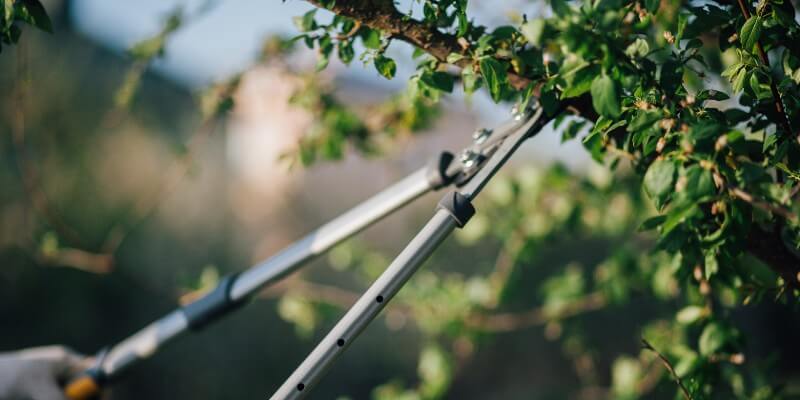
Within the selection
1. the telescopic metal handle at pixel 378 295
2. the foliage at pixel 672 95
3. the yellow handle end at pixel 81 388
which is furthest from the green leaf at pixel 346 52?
the yellow handle end at pixel 81 388

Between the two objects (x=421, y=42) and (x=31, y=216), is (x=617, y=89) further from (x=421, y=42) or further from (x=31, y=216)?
(x=31, y=216)

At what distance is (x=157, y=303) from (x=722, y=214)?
13.5 ft

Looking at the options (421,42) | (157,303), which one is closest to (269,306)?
(157,303)

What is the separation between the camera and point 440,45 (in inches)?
31.4

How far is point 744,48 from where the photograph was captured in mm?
687

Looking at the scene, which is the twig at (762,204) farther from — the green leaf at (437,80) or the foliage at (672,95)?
the green leaf at (437,80)

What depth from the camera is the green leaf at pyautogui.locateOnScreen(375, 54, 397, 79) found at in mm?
794

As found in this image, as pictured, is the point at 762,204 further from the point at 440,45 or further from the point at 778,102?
the point at 440,45

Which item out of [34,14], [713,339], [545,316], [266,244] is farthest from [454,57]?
[266,244]

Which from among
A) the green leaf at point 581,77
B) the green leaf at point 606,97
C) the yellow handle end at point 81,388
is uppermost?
the green leaf at point 581,77

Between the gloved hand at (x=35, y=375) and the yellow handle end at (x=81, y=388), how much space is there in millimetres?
20

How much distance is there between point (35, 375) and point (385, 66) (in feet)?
3.18

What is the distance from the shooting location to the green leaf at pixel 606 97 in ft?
1.91

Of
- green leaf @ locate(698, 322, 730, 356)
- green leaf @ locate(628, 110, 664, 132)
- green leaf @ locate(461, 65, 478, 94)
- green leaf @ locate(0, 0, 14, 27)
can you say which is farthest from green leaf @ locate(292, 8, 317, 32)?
green leaf @ locate(698, 322, 730, 356)
